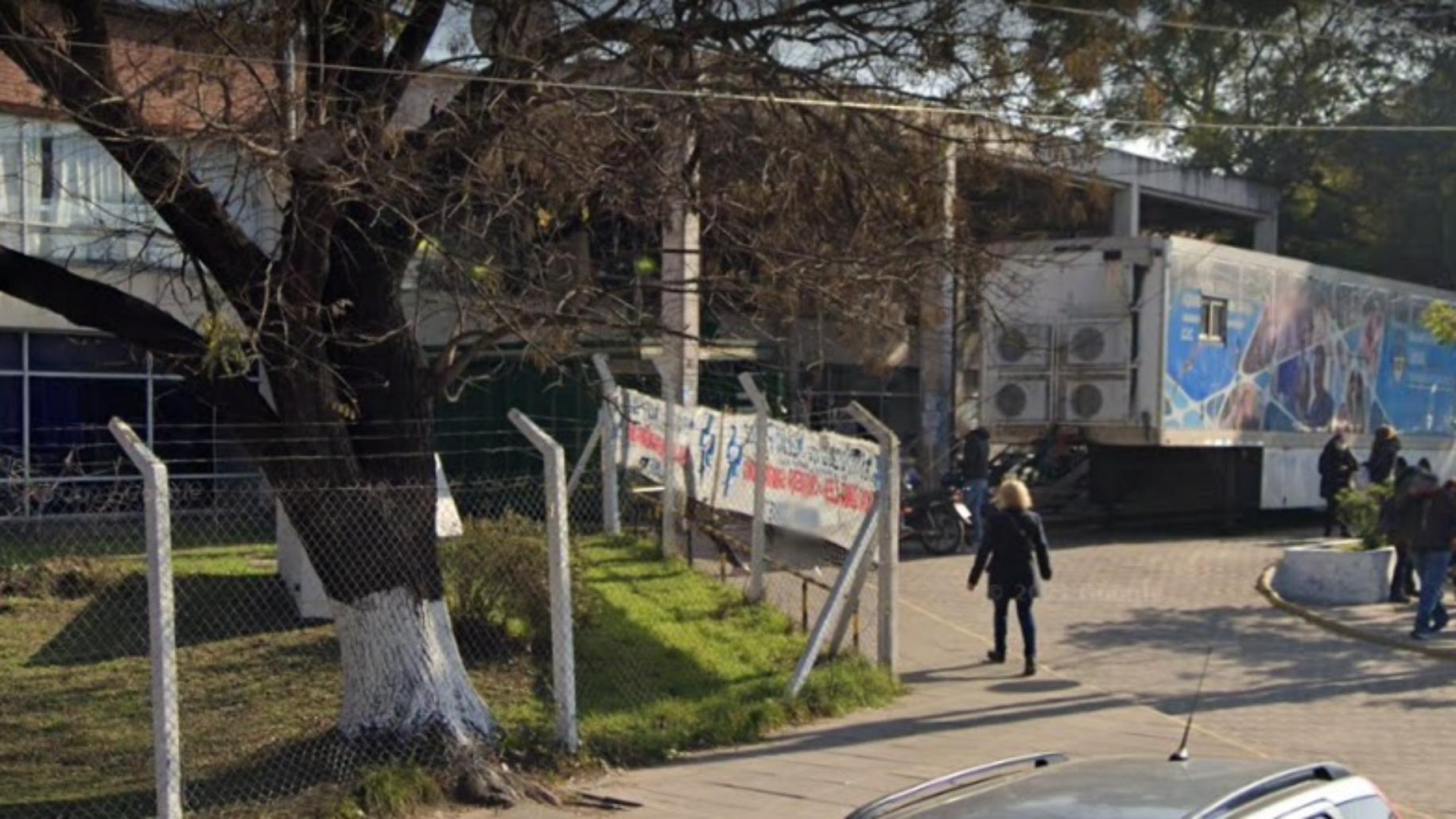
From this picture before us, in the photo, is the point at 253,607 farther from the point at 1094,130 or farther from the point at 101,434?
the point at 101,434

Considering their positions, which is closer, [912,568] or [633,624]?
[633,624]

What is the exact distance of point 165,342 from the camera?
9.00m

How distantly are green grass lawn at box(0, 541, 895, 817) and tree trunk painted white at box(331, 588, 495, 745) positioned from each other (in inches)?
12.1

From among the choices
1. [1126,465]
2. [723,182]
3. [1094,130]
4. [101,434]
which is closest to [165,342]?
[723,182]

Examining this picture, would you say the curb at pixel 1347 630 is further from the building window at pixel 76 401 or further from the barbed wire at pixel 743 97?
the building window at pixel 76 401

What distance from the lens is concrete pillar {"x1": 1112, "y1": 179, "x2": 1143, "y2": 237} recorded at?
30.5m

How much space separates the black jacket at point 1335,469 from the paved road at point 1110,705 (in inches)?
242

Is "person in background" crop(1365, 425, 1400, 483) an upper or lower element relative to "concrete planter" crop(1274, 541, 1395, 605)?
upper

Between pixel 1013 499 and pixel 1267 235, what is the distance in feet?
82.3

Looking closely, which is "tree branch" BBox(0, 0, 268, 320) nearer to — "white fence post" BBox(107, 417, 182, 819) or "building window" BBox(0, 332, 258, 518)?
"white fence post" BBox(107, 417, 182, 819)

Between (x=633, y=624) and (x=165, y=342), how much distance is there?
4972 millimetres

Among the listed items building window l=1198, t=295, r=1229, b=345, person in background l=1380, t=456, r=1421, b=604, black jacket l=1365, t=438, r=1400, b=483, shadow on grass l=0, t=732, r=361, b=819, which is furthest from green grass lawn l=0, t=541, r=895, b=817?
black jacket l=1365, t=438, r=1400, b=483

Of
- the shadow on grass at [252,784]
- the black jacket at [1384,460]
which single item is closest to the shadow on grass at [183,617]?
the shadow on grass at [252,784]

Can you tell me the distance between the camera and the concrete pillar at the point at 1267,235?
36000 mm
